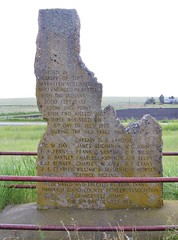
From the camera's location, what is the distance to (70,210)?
6598mm

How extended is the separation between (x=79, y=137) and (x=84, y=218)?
1.01 m

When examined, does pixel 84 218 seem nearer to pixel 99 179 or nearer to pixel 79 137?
pixel 79 137

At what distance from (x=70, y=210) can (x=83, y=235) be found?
67cm

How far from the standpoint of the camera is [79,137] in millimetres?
6719

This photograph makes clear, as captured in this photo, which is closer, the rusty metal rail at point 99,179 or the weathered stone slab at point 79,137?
the rusty metal rail at point 99,179

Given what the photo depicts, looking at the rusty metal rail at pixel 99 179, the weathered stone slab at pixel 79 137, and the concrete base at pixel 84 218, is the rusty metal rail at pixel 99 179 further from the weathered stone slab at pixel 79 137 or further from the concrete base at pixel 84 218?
the weathered stone slab at pixel 79 137

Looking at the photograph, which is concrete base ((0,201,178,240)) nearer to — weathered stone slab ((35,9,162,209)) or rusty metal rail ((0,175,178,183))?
weathered stone slab ((35,9,162,209))

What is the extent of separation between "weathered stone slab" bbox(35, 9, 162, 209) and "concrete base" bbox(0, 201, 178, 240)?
6.8 inches

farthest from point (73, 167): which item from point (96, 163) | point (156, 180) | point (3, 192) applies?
point (156, 180)

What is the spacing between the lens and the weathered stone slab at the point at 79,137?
666cm

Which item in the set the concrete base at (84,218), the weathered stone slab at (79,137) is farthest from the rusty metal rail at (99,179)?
the weathered stone slab at (79,137)

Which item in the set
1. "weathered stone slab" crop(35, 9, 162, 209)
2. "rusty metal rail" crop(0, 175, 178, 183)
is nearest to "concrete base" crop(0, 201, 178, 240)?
"weathered stone slab" crop(35, 9, 162, 209)

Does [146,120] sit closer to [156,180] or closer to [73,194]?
[73,194]

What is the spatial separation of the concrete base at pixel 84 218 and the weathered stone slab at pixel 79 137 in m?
0.17
